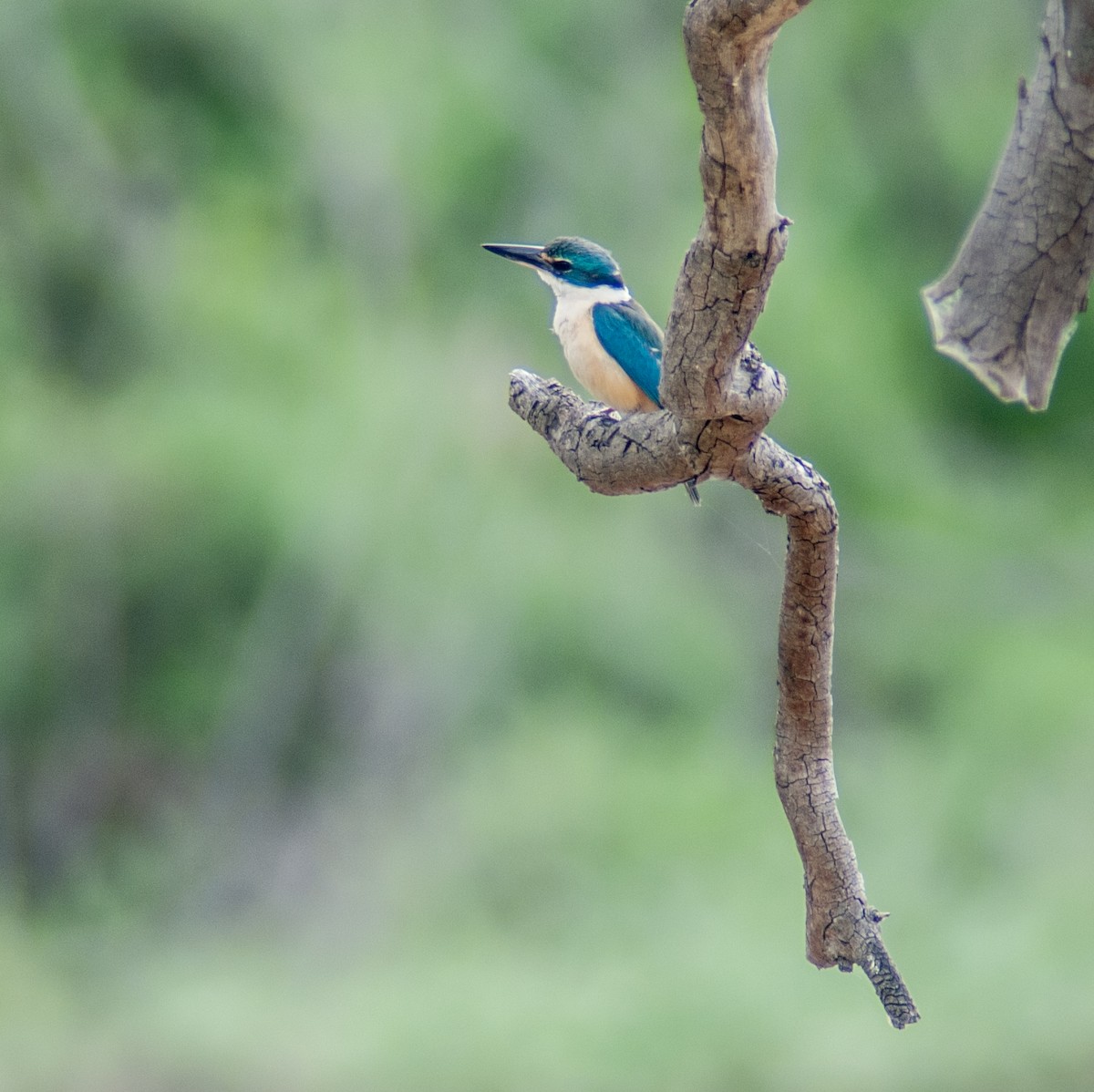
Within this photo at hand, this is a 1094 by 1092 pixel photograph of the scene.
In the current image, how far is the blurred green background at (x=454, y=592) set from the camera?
26.5 feet

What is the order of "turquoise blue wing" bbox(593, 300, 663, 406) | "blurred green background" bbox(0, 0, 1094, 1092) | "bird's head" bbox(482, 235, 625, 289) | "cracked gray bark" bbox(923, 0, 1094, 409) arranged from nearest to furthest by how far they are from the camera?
"cracked gray bark" bbox(923, 0, 1094, 409) < "turquoise blue wing" bbox(593, 300, 663, 406) < "bird's head" bbox(482, 235, 625, 289) < "blurred green background" bbox(0, 0, 1094, 1092)

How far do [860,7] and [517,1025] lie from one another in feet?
20.9

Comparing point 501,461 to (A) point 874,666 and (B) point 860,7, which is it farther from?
(B) point 860,7

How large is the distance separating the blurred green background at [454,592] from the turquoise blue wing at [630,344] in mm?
5057

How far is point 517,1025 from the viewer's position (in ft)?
25.2

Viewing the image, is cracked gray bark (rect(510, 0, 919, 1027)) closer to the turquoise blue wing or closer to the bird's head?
the turquoise blue wing

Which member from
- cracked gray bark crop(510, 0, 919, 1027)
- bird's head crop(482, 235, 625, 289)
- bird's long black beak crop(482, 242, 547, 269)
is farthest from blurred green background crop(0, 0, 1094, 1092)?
cracked gray bark crop(510, 0, 919, 1027)

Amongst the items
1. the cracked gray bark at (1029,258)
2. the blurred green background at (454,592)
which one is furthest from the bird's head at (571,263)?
the blurred green background at (454,592)

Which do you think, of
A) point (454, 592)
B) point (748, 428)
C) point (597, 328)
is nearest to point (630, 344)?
point (597, 328)

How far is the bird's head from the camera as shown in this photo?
2.90 meters

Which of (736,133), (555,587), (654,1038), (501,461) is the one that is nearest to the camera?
(736,133)

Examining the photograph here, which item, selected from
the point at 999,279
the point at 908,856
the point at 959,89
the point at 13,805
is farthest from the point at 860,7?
the point at 999,279

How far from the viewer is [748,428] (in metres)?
1.60

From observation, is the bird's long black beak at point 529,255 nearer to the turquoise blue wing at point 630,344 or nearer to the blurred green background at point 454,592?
the turquoise blue wing at point 630,344
